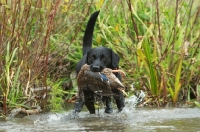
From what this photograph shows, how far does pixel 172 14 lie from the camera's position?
356 inches

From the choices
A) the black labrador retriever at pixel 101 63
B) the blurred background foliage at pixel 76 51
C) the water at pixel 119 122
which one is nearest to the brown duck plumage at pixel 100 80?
the black labrador retriever at pixel 101 63

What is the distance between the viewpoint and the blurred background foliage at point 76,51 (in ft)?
21.8

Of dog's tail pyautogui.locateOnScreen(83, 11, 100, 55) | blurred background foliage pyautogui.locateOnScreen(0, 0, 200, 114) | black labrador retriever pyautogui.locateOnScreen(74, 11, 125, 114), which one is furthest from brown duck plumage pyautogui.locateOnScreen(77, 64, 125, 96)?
dog's tail pyautogui.locateOnScreen(83, 11, 100, 55)

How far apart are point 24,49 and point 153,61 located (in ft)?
5.88

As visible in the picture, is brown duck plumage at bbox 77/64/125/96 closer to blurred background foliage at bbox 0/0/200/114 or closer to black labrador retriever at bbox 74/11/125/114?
black labrador retriever at bbox 74/11/125/114

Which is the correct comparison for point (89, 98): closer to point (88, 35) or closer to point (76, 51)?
point (88, 35)

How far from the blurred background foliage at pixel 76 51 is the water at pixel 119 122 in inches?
14.6

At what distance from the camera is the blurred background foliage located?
6645mm

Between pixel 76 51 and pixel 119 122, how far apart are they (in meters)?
2.68

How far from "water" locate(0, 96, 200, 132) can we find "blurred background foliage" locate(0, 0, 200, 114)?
1.22 ft

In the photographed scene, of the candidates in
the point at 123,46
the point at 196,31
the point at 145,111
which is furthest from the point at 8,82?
the point at 196,31

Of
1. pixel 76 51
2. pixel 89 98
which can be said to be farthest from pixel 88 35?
pixel 76 51

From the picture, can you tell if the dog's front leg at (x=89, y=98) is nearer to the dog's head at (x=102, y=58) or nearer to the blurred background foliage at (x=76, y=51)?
the dog's head at (x=102, y=58)

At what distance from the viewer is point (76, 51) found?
28.1ft
